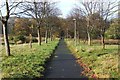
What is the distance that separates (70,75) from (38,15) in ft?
116

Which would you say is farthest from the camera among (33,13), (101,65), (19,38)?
(19,38)

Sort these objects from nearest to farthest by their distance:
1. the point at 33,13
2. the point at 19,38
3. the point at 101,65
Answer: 1. the point at 101,65
2. the point at 33,13
3. the point at 19,38

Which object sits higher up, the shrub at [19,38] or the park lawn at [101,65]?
the shrub at [19,38]

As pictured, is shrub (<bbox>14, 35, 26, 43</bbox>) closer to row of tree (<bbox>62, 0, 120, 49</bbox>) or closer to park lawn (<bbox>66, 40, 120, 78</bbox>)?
row of tree (<bbox>62, 0, 120, 49</bbox>)

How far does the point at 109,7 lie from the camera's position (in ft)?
142

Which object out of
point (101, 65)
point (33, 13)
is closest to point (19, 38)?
point (33, 13)

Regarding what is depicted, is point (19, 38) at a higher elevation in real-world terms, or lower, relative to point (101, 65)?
higher

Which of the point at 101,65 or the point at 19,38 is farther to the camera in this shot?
the point at 19,38

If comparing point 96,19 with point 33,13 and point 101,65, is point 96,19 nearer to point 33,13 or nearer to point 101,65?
point 33,13

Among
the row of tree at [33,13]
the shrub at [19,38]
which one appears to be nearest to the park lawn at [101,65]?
the row of tree at [33,13]

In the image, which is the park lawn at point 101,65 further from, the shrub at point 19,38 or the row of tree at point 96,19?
the shrub at point 19,38

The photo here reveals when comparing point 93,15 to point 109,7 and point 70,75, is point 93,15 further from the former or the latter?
point 70,75

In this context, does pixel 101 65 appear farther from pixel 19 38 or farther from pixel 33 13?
pixel 19 38

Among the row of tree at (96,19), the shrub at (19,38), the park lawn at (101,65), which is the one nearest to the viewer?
the park lawn at (101,65)
